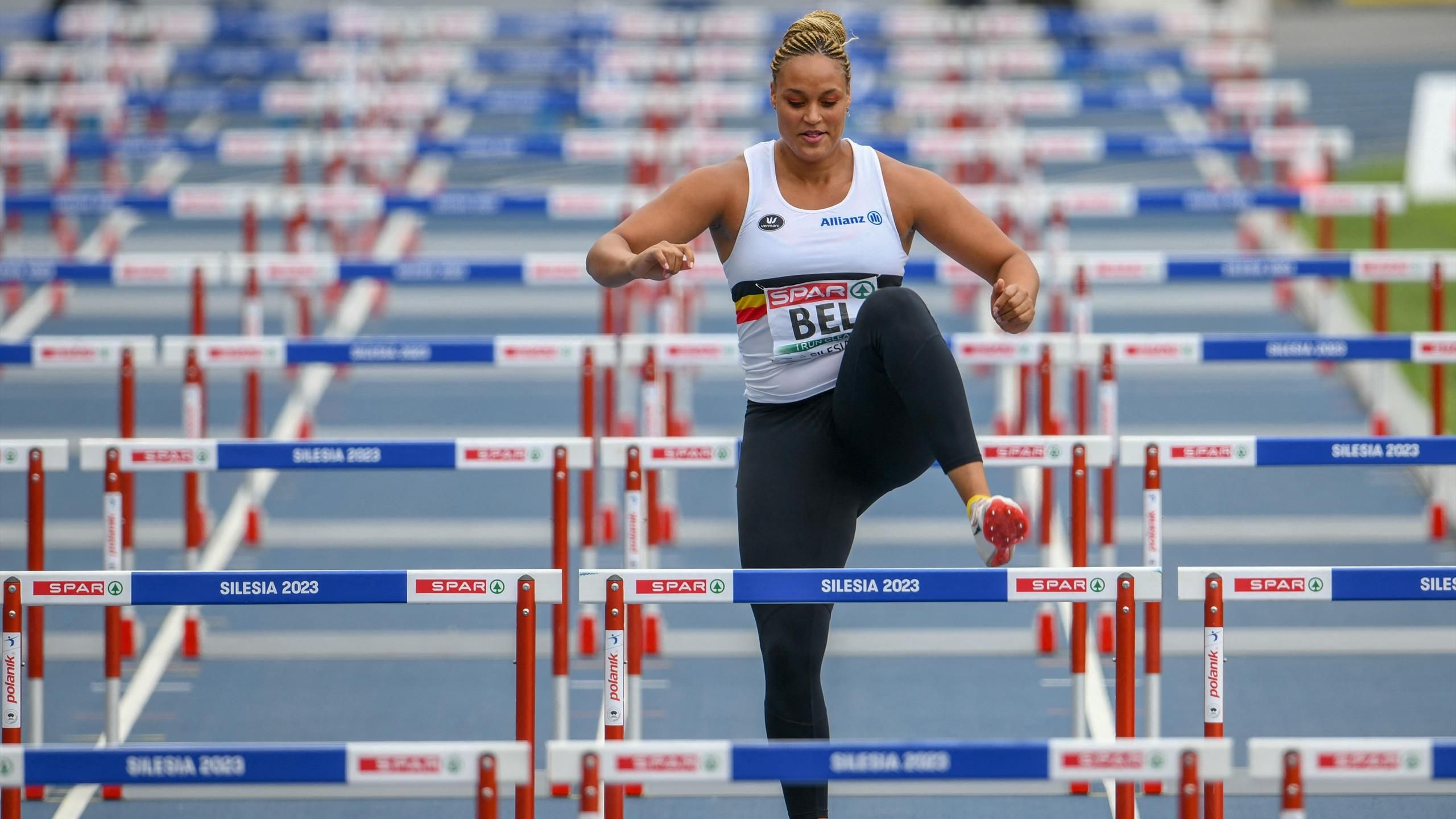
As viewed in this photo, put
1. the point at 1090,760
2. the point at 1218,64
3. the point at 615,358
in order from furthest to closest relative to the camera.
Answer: the point at 1218,64
the point at 615,358
the point at 1090,760

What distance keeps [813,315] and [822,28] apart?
0.56 meters

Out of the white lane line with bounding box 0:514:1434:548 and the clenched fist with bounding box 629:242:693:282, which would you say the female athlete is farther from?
the white lane line with bounding box 0:514:1434:548

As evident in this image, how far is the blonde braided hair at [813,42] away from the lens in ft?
11.8

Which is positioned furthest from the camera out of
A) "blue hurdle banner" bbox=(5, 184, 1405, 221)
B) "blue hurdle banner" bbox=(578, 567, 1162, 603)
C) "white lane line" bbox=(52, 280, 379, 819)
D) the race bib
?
"blue hurdle banner" bbox=(5, 184, 1405, 221)

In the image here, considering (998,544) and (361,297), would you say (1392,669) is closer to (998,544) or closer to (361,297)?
(998,544)

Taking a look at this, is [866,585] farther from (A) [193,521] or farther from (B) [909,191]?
(A) [193,521]

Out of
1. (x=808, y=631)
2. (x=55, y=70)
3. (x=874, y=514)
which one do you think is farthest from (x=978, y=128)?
(x=808, y=631)

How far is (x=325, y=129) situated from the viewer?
447 inches

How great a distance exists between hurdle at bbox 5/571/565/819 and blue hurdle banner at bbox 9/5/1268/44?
31.4ft

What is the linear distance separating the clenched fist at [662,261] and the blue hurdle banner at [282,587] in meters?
0.58

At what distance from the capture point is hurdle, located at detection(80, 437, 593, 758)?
14.0ft

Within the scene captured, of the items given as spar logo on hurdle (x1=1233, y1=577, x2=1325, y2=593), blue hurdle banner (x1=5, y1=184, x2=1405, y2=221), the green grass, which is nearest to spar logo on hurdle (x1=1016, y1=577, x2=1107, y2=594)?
spar logo on hurdle (x1=1233, y1=577, x2=1325, y2=593)

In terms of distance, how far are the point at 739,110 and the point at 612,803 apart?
277 inches

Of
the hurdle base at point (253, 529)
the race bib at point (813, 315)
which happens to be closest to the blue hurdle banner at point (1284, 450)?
the race bib at point (813, 315)
